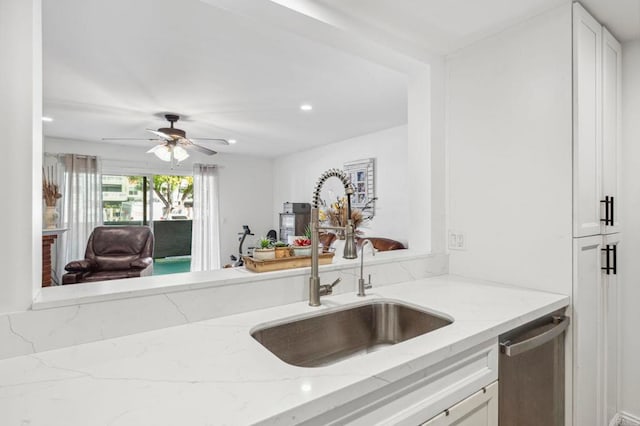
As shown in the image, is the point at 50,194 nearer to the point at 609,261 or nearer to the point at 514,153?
the point at 514,153

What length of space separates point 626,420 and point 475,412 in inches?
61.8

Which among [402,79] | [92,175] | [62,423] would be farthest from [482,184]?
[92,175]

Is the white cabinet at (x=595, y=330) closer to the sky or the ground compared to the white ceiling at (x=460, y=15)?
closer to the ground

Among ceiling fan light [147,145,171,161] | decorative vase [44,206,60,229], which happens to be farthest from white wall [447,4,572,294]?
decorative vase [44,206,60,229]

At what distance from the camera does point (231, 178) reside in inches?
262

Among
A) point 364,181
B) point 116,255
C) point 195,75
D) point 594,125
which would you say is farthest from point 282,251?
point 116,255

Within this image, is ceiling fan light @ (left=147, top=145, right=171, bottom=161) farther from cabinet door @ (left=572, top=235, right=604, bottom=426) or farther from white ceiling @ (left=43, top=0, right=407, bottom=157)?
cabinet door @ (left=572, top=235, right=604, bottom=426)

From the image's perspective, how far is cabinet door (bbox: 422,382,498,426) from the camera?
0.98 meters

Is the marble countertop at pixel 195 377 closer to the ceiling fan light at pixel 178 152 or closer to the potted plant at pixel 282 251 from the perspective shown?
the potted plant at pixel 282 251

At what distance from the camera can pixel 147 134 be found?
15.7 ft

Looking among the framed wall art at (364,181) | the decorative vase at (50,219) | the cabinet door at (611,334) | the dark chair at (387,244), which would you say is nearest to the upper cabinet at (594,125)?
the cabinet door at (611,334)

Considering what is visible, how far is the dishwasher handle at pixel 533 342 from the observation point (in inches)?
45.8

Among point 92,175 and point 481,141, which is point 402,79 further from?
point 92,175

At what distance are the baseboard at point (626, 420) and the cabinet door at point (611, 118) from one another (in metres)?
1.07
